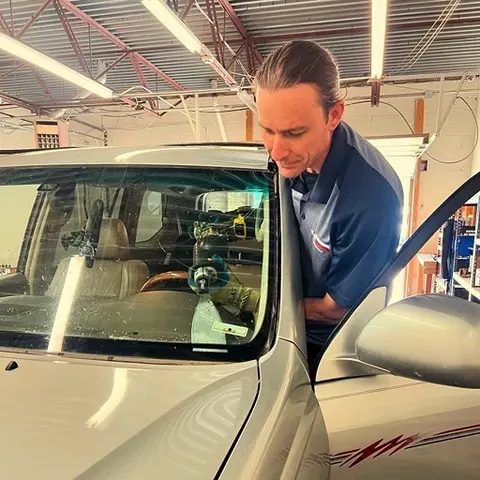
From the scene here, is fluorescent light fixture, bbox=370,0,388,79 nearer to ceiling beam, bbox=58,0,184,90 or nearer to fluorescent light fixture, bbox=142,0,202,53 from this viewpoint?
fluorescent light fixture, bbox=142,0,202,53

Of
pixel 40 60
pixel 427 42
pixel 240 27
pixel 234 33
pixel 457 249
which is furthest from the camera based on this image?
pixel 427 42

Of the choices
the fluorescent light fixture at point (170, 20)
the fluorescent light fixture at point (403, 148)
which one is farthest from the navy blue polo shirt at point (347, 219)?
the fluorescent light fixture at point (403, 148)

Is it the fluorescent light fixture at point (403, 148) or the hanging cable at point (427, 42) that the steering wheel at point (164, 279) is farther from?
the hanging cable at point (427, 42)

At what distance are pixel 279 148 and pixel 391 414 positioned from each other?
2.54 ft

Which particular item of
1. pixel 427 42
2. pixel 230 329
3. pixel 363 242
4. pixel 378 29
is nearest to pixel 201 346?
pixel 230 329

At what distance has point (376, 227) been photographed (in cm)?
140

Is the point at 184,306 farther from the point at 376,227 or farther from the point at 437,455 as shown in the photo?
the point at 437,455

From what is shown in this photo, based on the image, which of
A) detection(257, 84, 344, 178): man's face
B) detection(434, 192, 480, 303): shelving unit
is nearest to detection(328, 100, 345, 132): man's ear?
detection(257, 84, 344, 178): man's face

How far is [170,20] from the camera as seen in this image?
164 inches

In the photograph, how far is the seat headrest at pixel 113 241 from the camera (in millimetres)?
1576

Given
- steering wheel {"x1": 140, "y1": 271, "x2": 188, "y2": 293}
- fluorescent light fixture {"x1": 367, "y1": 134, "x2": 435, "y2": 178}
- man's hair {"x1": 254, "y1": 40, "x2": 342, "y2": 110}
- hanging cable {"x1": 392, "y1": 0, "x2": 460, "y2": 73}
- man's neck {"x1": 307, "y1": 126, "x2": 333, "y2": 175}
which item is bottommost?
steering wheel {"x1": 140, "y1": 271, "x2": 188, "y2": 293}

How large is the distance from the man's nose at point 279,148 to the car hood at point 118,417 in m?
0.63

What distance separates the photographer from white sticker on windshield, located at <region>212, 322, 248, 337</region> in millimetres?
1210

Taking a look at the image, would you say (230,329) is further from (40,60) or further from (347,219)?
(40,60)
